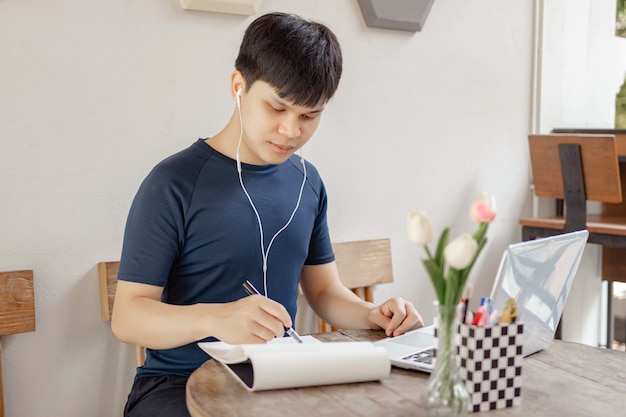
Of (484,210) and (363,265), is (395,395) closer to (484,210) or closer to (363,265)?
(484,210)

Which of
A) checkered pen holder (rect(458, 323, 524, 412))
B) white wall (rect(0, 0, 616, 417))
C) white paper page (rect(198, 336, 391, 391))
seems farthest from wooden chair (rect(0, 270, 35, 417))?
checkered pen holder (rect(458, 323, 524, 412))

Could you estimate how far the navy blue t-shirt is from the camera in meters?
1.40

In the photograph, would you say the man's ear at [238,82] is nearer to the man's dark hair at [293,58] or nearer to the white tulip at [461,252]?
the man's dark hair at [293,58]

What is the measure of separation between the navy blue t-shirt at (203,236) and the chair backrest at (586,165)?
128 cm

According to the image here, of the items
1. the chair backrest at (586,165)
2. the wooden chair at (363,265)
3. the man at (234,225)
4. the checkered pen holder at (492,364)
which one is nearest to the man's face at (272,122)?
the man at (234,225)

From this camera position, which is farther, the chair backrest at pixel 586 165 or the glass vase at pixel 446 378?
the chair backrest at pixel 586 165

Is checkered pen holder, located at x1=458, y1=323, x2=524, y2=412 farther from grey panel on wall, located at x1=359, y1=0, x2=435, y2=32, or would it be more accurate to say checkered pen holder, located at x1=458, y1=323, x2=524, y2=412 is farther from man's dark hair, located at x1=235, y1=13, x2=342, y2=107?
grey panel on wall, located at x1=359, y1=0, x2=435, y2=32

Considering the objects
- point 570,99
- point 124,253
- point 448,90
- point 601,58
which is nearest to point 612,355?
point 124,253

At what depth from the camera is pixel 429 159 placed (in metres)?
2.48

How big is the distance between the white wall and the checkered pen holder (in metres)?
1.12

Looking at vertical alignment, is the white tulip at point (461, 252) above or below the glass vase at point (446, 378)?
above

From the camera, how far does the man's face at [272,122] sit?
1.40m

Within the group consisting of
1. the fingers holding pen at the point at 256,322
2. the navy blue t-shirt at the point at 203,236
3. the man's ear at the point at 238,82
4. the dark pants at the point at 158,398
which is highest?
the man's ear at the point at 238,82

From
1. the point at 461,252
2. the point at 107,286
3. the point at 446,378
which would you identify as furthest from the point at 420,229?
the point at 107,286
